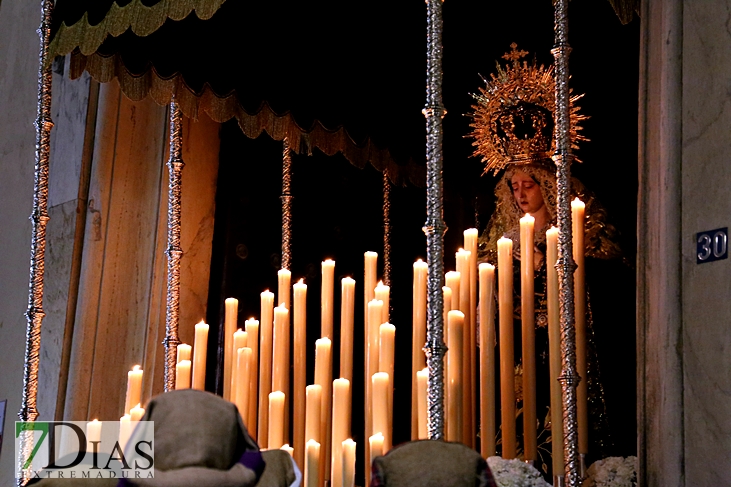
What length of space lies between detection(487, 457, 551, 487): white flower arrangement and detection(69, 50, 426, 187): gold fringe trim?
1.52m

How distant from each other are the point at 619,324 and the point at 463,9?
1211 millimetres

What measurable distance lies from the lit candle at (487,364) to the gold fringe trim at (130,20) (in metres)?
1.03

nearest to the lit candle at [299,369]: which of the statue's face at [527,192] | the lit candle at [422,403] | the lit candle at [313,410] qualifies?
the lit candle at [313,410]

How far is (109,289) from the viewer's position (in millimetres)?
3498

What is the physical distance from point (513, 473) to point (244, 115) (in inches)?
63.0

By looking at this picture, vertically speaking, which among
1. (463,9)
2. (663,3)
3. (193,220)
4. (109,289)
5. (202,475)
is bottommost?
(202,475)

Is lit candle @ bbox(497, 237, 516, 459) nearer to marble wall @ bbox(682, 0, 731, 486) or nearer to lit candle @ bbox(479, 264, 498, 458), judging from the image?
lit candle @ bbox(479, 264, 498, 458)

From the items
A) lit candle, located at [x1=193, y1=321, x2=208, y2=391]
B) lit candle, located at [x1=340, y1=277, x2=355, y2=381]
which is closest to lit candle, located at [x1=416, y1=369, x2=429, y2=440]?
lit candle, located at [x1=340, y1=277, x2=355, y2=381]

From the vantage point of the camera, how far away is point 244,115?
11.0ft

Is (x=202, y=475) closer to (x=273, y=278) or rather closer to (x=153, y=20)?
(x=153, y=20)

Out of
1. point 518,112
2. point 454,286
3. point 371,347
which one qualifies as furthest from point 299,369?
point 518,112

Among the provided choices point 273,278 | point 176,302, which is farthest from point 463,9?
point 176,302

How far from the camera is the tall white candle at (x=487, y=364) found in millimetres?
2412

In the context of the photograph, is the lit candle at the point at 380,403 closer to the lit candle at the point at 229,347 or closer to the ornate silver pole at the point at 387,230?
the lit candle at the point at 229,347
